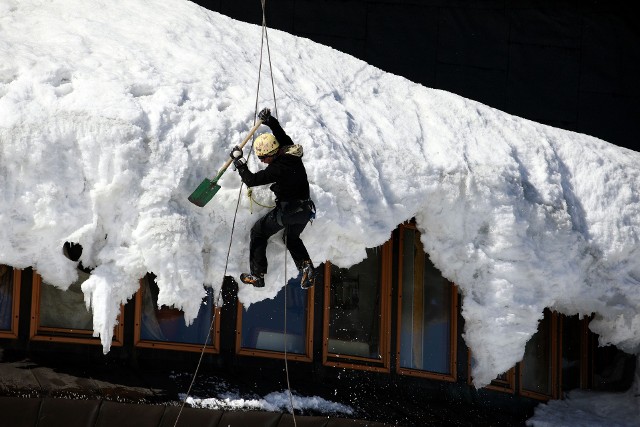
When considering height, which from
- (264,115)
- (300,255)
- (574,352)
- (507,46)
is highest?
(507,46)

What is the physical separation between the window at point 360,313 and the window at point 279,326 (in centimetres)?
21

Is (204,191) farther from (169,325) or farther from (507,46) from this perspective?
(507,46)

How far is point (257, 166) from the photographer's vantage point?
10.1 metres

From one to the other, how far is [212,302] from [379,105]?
115 inches

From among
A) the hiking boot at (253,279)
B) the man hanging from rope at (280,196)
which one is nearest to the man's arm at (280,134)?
the man hanging from rope at (280,196)

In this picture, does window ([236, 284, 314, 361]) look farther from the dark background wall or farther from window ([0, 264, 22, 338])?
the dark background wall

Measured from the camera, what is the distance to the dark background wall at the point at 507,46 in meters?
15.4

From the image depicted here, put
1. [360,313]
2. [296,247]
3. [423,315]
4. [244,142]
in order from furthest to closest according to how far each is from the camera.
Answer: [423,315]
[360,313]
[296,247]
[244,142]

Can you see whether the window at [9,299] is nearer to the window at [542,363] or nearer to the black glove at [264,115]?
the black glove at [264,115]

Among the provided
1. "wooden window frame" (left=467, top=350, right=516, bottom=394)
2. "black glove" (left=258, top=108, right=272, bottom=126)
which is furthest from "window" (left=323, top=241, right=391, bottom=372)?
"black glove" (left=258, top=108, right=272, bottom=126)

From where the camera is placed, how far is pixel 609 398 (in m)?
13.2

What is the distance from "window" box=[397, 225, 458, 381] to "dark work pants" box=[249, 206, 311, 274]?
191 cm

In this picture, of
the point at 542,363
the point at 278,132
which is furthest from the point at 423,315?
the point at 278,132

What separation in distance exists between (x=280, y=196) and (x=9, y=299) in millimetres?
2713
